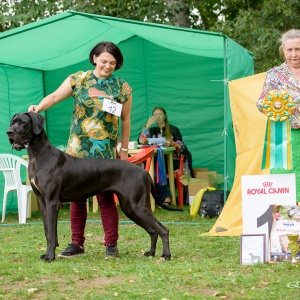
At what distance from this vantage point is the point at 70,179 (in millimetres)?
5082

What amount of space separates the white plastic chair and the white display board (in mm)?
3570

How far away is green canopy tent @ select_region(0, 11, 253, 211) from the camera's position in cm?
783

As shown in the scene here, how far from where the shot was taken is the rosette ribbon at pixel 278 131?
16.1ft

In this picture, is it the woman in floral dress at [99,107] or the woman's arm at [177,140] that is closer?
the woman in floral dress at [99,107]

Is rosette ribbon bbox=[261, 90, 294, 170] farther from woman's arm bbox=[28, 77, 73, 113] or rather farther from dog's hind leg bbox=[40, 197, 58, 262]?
dog's hind leg bbox=[40, 197, 58, 262]

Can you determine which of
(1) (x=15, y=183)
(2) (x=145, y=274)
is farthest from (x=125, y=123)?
(1) (x=15, y=183)

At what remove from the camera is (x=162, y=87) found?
10.9 metres

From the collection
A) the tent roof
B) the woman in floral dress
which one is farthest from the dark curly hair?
the tent roof

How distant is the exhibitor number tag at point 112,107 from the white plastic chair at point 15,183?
3.20 m

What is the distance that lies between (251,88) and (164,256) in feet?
7.19

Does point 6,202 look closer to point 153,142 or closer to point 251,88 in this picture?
point 153,142

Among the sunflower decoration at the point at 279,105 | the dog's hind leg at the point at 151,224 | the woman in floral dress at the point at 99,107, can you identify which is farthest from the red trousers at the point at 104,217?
the sunflower decoration at the point at 279,105

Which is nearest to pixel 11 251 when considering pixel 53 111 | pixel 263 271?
pixel 263 271

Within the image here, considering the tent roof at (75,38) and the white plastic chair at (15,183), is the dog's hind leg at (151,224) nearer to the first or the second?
the tent roof at (75,38)
